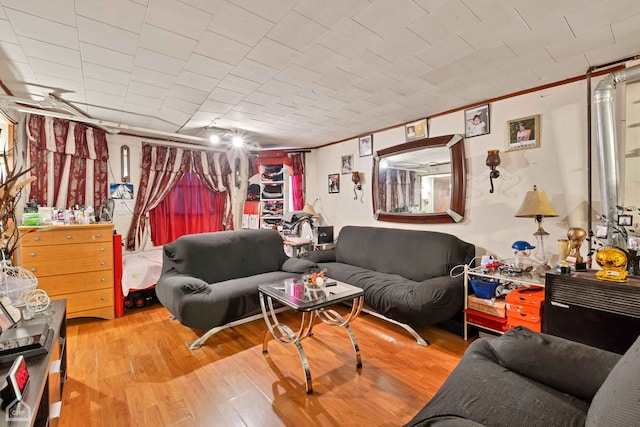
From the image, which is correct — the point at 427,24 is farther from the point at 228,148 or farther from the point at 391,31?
the point at 228,148

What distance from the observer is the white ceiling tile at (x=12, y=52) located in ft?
6.30

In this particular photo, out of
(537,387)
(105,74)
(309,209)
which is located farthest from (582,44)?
(309,209)

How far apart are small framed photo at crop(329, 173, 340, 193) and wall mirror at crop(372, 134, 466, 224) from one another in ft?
2.74

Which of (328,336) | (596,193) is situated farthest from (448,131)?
(328,336)

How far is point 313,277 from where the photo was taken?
2564 mm

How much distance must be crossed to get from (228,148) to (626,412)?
5.26 metres

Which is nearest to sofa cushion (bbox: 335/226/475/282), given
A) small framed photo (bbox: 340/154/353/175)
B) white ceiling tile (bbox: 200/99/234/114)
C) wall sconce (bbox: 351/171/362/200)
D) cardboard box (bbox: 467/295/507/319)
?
cardboard box (bbox: 467/295/507/319)

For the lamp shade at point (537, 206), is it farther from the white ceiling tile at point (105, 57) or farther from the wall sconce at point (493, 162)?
the white ceiling tile at point (105, 57)

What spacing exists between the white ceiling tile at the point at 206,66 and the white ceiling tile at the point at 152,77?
265mm

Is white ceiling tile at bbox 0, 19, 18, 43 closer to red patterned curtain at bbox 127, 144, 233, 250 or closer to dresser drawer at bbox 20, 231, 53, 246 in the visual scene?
dresser drawer at bbox 20, 231, 53, 246

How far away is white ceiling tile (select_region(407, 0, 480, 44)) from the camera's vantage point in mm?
1604

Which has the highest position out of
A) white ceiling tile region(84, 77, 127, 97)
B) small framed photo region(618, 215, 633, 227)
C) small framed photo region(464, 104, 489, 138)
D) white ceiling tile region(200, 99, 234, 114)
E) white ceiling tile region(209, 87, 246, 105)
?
white ceiling tile region(84, 77, 127, 97)

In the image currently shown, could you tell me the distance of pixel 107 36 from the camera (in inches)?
72.1

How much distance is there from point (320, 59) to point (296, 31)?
0.37m
